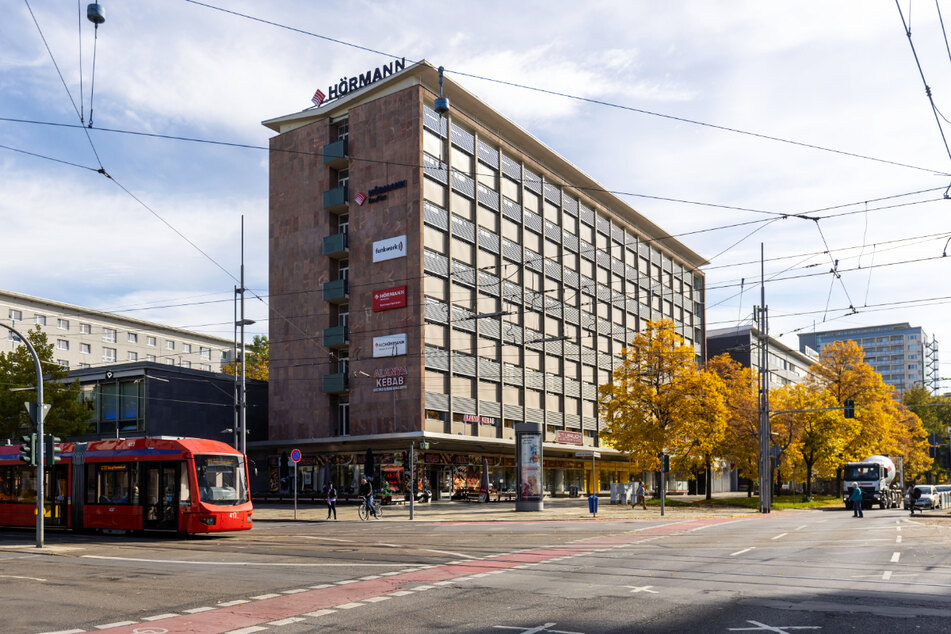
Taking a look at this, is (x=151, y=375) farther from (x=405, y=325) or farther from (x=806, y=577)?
(x=806, y=577)

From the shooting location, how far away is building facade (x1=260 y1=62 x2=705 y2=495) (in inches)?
2031

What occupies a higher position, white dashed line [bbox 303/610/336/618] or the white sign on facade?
the white sign on facade

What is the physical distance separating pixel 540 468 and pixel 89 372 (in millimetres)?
33861

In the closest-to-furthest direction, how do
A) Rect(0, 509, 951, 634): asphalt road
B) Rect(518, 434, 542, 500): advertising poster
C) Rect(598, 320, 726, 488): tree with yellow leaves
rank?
Rect(0, 509, 951, 634): asphalt road, Rect(518, 434, 542, 500): advertising poster, Rect(598, 320, 726, 488): tree with yellow leaves

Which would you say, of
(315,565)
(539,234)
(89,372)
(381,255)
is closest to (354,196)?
(381,255)

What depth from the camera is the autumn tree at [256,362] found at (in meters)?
83.6

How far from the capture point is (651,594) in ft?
39.3

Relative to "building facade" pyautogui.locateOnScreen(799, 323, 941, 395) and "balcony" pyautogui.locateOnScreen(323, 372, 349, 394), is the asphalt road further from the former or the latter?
"building facade" pyautogui.locateOnScreen(799, 323, 941, 395)

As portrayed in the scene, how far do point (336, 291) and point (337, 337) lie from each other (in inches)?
118

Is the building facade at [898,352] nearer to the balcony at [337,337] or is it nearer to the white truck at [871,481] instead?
the white truck at [871,481]

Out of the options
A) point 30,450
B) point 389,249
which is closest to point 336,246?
point 389,249

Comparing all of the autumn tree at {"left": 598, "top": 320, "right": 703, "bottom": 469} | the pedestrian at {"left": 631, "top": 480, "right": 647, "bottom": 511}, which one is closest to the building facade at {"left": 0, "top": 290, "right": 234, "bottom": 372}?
the autumn tree at {"left": 598, "top": 320, "right": 703, "bottom": 469}

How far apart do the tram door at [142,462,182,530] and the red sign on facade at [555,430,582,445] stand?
41.6 metres

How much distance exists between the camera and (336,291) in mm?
54656
